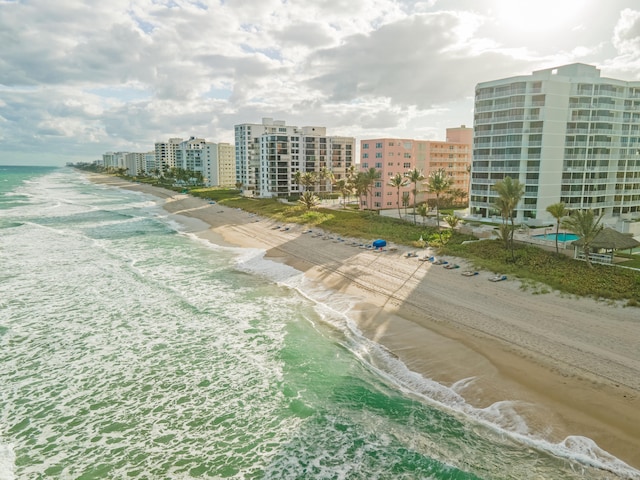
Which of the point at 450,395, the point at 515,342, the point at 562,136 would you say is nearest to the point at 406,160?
the point at 562,136

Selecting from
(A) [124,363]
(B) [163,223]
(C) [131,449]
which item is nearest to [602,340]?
(C) [131,449]

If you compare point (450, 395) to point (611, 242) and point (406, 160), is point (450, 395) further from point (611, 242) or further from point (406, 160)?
point (406, 160)

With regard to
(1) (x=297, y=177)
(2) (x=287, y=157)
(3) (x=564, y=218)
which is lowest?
(3) (x=564, y=218)

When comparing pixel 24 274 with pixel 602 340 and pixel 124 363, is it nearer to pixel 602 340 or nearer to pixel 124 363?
pixel 124 363

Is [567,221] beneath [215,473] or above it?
above

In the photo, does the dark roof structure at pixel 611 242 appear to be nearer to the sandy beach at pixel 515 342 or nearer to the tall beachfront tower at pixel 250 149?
the sandy beach at pixel 515 342

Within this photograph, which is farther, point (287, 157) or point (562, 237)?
point (287, 157)

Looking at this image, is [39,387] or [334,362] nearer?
[39,387]
